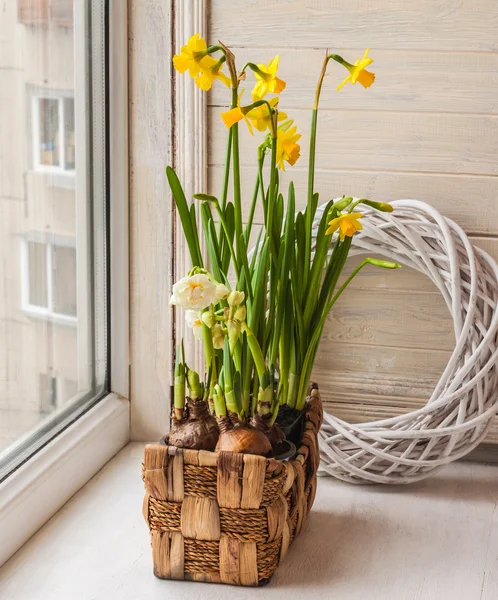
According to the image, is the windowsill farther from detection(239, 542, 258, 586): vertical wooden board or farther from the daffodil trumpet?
the daffodil trumpet

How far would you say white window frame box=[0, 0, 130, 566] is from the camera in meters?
1.25

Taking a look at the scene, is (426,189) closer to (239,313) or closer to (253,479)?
(239,313)

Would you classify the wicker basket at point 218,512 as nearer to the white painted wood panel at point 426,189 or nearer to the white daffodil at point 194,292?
the white daffodil at point 194,292

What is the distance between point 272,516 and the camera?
108 centimetres

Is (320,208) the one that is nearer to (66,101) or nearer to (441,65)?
(441,65)

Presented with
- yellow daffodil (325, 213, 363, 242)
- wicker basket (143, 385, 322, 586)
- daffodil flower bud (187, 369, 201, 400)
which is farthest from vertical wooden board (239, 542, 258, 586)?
yellow daffodil (325, 213, 363, 242)

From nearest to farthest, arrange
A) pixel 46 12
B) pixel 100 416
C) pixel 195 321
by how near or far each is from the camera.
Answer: pixel 195 321 < pixel 46 12 < pixel 100 416

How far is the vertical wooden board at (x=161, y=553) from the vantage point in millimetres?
1112

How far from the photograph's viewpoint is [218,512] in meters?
1.07

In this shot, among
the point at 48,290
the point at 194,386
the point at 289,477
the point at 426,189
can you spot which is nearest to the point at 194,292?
the point at 194,386

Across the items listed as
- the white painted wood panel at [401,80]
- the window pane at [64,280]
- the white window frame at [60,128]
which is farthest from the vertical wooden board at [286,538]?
the white painted wood panel at [401,80]

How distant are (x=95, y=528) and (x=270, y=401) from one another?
0.38 m

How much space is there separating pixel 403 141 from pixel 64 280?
2.19 feet

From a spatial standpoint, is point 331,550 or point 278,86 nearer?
point 278,86
